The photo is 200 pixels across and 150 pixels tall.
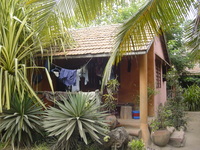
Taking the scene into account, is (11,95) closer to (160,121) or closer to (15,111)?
(15,111)

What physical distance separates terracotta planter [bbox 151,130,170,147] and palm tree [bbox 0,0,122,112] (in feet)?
12.7

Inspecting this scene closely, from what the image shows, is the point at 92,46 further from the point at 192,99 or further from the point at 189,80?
the point at 189,80

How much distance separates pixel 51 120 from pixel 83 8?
312 cm

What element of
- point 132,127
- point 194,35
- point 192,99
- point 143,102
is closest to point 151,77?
point 143,102

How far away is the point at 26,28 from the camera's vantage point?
6457 millimetres

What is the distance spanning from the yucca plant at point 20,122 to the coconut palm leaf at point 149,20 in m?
3.00

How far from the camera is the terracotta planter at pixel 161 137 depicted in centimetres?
679

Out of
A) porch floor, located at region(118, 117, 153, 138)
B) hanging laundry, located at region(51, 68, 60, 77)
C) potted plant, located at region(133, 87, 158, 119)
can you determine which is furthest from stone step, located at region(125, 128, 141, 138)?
hanging laundry, located at region(51, 68, 60, 77)

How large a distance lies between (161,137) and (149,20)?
13.7ft

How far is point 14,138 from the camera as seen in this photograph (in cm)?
580

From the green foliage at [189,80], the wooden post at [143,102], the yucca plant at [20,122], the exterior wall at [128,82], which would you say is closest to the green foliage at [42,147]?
the yucca plant at [20,122]

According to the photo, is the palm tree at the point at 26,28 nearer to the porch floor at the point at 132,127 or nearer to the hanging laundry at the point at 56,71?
the hanging laundry at the point at 56,71

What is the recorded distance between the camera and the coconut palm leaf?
3891mm

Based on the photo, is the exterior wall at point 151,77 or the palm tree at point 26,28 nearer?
the palm tree at point 26,28
